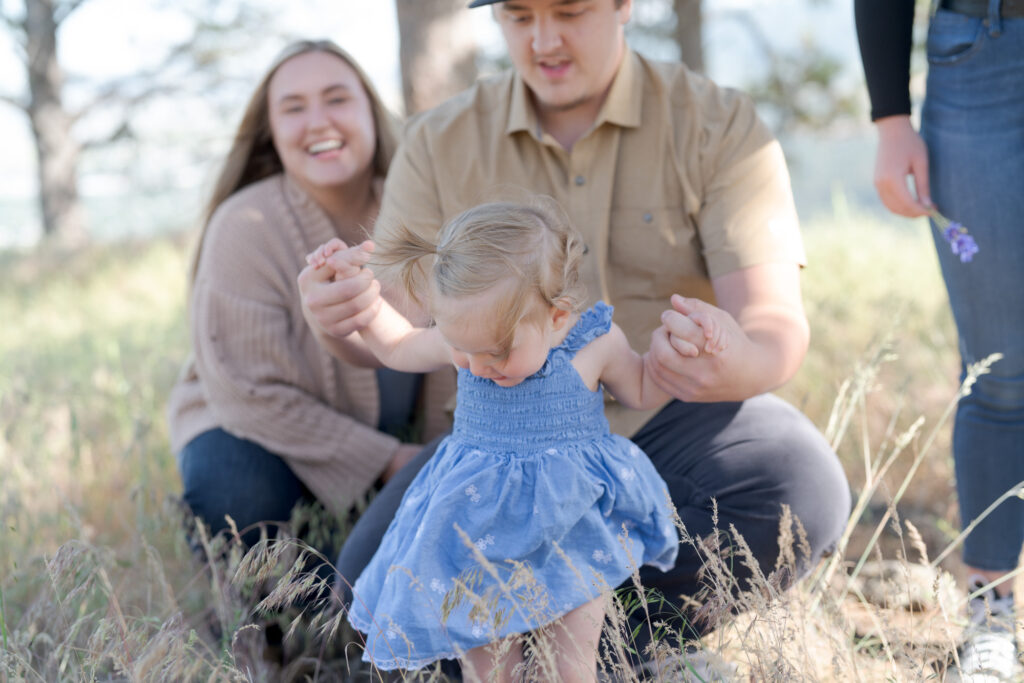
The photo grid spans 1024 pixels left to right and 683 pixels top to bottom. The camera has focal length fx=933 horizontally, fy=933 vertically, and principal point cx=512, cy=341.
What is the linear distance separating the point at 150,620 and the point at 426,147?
1.47 metres

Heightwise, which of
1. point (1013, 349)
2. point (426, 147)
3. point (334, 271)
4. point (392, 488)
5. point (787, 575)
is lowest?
point (787, 575)

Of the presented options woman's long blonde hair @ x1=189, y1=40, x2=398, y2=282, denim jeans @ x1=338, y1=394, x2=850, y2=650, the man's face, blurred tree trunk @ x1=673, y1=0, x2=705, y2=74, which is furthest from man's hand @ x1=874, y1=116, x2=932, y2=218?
blurred tree trunk @ x1=673, y1=0, x2=705, y2=74

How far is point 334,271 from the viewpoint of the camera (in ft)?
6.86

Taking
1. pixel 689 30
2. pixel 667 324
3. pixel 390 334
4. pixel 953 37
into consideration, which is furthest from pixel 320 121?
pixel 689 30

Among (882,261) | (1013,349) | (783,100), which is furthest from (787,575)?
(783,100)

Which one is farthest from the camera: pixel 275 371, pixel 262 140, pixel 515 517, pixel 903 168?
pixel 262 140

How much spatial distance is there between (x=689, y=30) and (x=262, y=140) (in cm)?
510

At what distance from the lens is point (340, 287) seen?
205cm

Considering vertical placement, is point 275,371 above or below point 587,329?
below

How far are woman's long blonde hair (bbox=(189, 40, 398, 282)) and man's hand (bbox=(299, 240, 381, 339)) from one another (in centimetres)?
121

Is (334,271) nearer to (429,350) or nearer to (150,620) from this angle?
(429,350)

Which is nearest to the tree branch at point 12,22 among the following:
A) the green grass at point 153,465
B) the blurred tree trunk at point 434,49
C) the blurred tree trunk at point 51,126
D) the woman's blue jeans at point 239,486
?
the blurred tree trunk at point 51,126

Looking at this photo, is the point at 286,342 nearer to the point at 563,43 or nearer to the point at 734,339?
the point at 563,43

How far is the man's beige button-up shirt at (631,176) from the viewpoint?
2.53 meters
